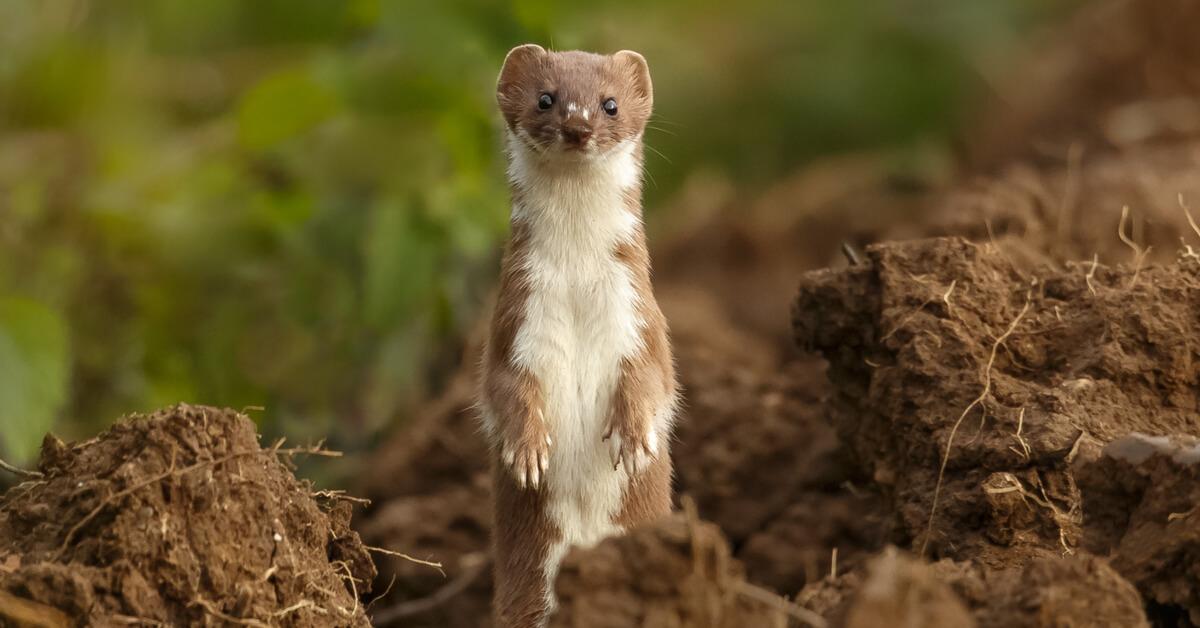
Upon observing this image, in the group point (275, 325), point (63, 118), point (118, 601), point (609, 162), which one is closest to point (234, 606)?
point (118, 601)

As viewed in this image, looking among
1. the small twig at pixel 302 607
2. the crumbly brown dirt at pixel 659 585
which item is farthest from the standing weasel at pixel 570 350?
the crumbly brown dirt at pixel 659 585

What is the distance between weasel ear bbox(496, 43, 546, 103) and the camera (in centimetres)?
423

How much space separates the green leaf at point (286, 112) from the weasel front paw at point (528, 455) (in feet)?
10.6

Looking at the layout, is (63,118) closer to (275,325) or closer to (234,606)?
(275,325)

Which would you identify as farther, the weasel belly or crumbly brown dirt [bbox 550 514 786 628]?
the weasel belly

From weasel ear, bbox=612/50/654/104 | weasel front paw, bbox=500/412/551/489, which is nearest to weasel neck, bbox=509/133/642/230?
weasel ear, bbox=612/50/654/104

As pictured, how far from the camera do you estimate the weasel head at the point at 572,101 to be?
3.98 metres

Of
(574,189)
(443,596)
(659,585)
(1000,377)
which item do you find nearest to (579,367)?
(574,189)

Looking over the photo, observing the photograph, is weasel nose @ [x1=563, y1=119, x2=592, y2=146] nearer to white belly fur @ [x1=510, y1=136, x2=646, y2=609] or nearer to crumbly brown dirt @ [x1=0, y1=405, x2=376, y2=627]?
white belly fur @ [x1=510, y1=136, x2=646, y2=609]

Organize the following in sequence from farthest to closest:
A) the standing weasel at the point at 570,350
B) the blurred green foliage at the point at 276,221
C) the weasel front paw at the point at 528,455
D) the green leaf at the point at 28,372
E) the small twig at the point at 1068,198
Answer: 1. the blurred green foliage at the point at 276,221
2. the small twig at the point at 1068,198
3. the green leaf at the point at 28,372
4. the standing weasel at the point at 570,350
5. the weasel front paw at the point at 528,455

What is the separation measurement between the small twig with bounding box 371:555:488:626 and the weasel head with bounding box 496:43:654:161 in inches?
85.8

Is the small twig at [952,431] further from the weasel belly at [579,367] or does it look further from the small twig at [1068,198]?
the small twig at [1068,198]

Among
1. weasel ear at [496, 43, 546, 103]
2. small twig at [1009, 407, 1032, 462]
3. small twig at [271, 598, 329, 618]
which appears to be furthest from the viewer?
weasel ear at [496, 43, 546, 103]

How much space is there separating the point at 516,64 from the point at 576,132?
46 centimetres
